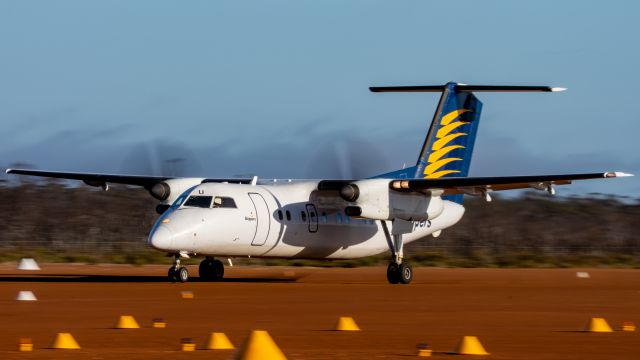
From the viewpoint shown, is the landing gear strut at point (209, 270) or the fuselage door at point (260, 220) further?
the landing gear strut at point (209, 270)

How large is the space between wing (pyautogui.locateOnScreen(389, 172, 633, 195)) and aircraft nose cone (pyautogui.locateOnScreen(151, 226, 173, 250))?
19.8 ft

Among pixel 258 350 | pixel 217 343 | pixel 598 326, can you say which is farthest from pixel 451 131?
pixel 258 350

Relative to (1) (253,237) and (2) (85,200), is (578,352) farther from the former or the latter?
(2) (85,200)

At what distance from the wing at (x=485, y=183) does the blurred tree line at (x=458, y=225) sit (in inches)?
748

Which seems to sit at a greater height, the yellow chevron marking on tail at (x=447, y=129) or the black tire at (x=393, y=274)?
the yellow chevron marking on tail at (x=447, y=129)

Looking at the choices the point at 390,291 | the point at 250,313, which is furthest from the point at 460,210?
the point at 250,313

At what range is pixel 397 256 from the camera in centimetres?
2927

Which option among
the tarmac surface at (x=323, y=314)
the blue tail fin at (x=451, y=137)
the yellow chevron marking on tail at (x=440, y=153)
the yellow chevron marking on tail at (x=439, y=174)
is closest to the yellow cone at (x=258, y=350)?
the tarmac surface at (x=323, y=314)

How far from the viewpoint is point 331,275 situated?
109 ft

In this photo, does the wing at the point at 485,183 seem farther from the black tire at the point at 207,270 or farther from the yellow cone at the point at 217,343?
the yellow cone at the point at 217,343

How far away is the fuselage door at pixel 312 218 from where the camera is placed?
29.0 meters

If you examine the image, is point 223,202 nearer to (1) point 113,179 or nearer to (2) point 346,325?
(1) point 113,179

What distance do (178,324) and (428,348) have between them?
15.1 feet

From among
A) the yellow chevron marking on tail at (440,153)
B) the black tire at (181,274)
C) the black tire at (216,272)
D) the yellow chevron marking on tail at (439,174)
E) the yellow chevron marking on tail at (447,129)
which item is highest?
the yellow chevron marking on tail at (447,129)
